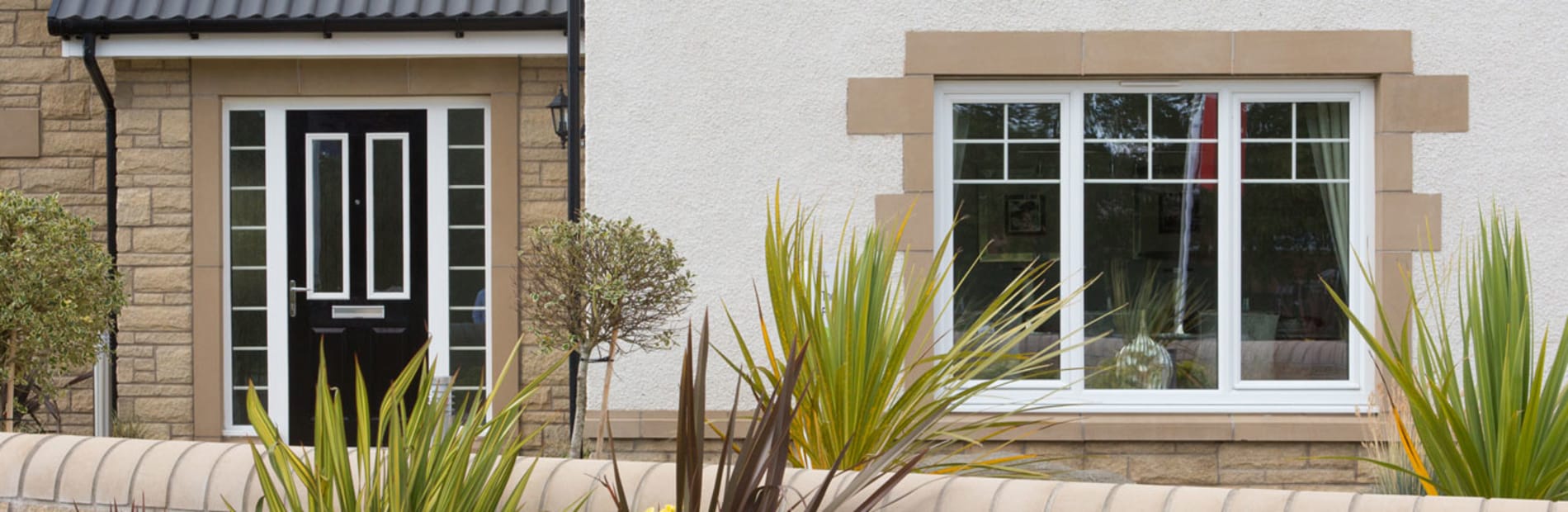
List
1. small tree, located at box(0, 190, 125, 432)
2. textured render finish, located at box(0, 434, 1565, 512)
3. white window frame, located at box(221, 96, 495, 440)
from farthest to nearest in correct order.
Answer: white window frame, located at box(221, 96, 495, 440) → small tree, located at box(0, 190, 125, 432) → textured render finish, located at box(0, 434, 1565, 512)

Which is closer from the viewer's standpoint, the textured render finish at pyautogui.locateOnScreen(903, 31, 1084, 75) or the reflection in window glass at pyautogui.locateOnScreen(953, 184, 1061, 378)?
the textured render finish at pyautogui.locateOnScreen(903, 31, 1084, 75)

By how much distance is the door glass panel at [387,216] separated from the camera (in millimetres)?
7094

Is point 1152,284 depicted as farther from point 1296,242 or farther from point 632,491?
point 632,491

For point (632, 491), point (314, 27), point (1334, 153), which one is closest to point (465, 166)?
point (314, 27)

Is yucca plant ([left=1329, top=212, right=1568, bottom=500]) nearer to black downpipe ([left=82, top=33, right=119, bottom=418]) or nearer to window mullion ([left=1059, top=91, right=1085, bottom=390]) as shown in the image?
window mullion ([left=1059, top=91, right=1085, bottom=390])

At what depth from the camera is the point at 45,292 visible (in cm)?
480

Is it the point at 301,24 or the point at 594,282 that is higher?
the point at 301,24

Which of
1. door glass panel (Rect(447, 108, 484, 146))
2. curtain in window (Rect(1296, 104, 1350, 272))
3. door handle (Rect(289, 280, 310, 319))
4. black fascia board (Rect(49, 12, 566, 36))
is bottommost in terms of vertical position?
door handle (Rect(289, 280, 310, 319))

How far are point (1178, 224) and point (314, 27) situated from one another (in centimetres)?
428

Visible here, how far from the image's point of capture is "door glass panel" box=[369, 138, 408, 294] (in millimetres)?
7094

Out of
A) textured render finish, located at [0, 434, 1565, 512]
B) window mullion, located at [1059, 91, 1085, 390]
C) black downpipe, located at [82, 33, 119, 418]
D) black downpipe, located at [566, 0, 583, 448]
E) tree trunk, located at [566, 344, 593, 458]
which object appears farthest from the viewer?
black downpipe, located at [82, 33, 119, 418]

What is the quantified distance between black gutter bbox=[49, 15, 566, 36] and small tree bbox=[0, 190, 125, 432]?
177cm

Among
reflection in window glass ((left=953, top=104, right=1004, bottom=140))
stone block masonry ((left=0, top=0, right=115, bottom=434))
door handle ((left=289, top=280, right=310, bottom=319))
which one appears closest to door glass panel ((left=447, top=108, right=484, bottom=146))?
door handle ((left=289, top=280, right=310, bottom=319))

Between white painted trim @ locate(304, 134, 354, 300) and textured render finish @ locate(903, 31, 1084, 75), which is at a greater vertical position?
textured render finish @ locate(903, 31, 1084, 75)
